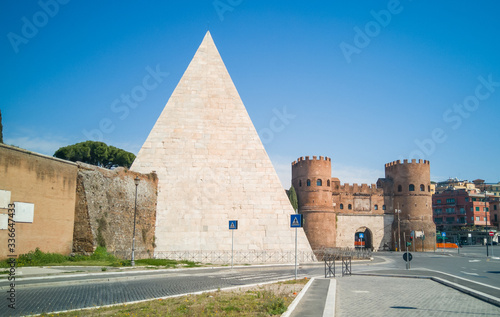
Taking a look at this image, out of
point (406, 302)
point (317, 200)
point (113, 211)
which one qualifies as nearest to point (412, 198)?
point (317, 200)

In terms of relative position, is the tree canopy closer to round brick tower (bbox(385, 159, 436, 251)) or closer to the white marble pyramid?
the white marble pyramid

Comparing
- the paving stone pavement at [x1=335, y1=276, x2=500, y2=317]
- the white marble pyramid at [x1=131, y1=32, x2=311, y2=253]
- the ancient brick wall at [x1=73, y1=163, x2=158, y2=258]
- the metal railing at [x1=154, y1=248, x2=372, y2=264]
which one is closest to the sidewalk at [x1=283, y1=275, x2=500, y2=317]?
the paving stone pavement at [x1=335, y1=276, x2=500, y2=317]

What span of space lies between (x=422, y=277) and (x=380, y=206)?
1782 inches

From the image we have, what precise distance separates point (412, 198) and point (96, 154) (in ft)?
148

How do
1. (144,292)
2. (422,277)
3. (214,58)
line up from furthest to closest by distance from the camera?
(214,58)
(422,277)
(144,292)

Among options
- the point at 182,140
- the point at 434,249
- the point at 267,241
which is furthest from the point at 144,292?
the point at 434,249

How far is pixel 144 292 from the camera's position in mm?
10391

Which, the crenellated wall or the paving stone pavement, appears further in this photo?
the crenellated wall

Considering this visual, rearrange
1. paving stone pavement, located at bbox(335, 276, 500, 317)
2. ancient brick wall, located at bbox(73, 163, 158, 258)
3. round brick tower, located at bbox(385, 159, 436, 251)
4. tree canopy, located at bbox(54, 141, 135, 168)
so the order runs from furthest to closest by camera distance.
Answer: round brick tower, located at bbox(385, 159, 436, 251) → tree canopy, located at bbox(54, 141, 135, 168) → ancient brick wall, located at bbox(73, 163, 158, 258) → paving stone pavement, located at bbox(335, 276, 500, 317)

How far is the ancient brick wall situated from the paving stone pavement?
39.9 ft

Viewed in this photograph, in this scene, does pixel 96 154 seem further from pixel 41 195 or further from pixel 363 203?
pixel 363 203

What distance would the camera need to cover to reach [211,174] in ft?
80.5

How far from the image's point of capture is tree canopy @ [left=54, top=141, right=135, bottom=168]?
50906mm

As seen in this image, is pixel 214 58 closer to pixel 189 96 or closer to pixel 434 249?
pixel 189 96
